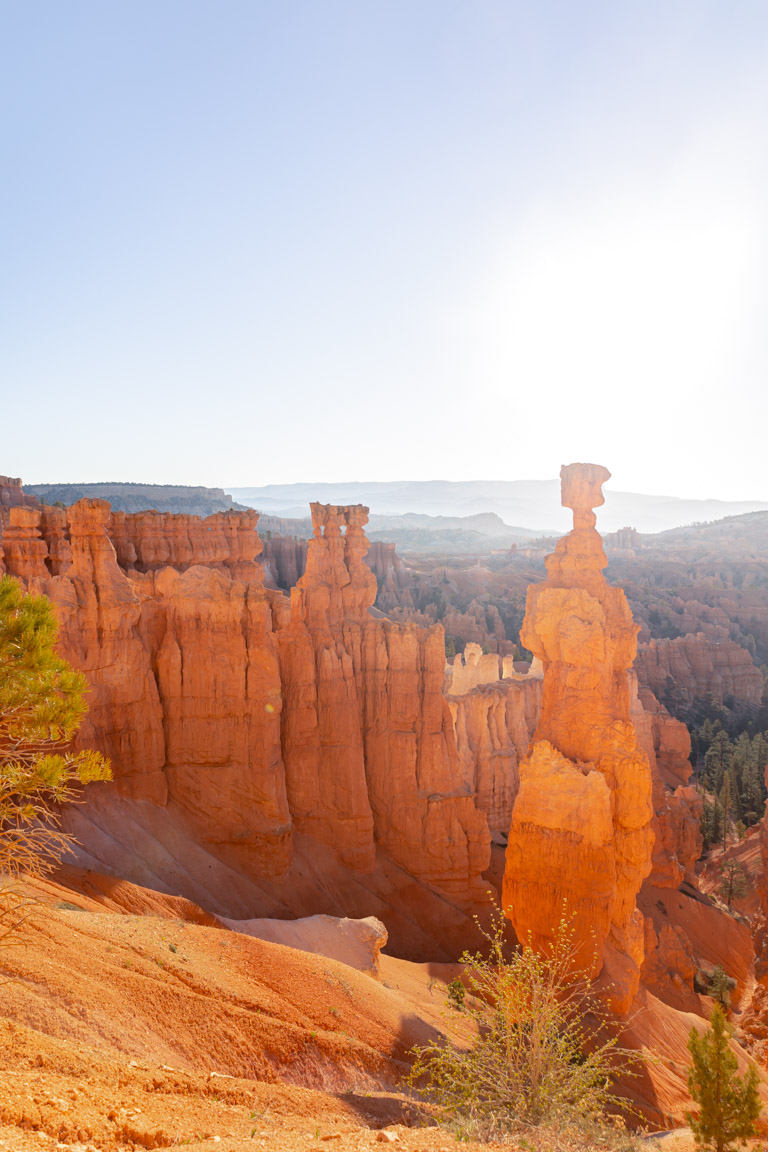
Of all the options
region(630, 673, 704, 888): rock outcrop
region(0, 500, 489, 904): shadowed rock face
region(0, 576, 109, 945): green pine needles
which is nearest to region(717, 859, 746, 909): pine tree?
region(630, 673, 704, 888): rock outcrop

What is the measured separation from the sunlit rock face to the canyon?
0.05m

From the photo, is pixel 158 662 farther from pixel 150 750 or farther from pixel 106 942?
pixel 106 942

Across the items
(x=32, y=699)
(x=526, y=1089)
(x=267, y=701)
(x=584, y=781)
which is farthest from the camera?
(x=267, y=701)

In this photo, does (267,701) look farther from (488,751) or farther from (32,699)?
(32,699)

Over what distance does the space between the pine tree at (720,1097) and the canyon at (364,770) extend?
3.58m

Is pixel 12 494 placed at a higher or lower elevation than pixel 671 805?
higher

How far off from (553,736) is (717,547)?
159653 mm

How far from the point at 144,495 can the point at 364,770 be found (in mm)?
122452

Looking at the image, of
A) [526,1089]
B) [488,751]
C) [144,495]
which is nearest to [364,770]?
[488,751]

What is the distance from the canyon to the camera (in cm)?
1423

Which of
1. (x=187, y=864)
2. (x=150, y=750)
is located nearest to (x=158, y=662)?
(x=150, y=750)

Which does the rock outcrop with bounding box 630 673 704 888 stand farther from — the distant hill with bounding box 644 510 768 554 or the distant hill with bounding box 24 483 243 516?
the distant hill with bounding box 644 510 768 554

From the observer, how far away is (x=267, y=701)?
1994 cm

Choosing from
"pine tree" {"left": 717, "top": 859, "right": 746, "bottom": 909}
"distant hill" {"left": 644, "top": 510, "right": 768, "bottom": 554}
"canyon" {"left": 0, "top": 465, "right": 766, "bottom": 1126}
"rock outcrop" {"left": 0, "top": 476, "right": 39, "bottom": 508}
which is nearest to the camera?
"canyon" {"left": 0, "top": 465, "right": 766, "bottom": 1126}
